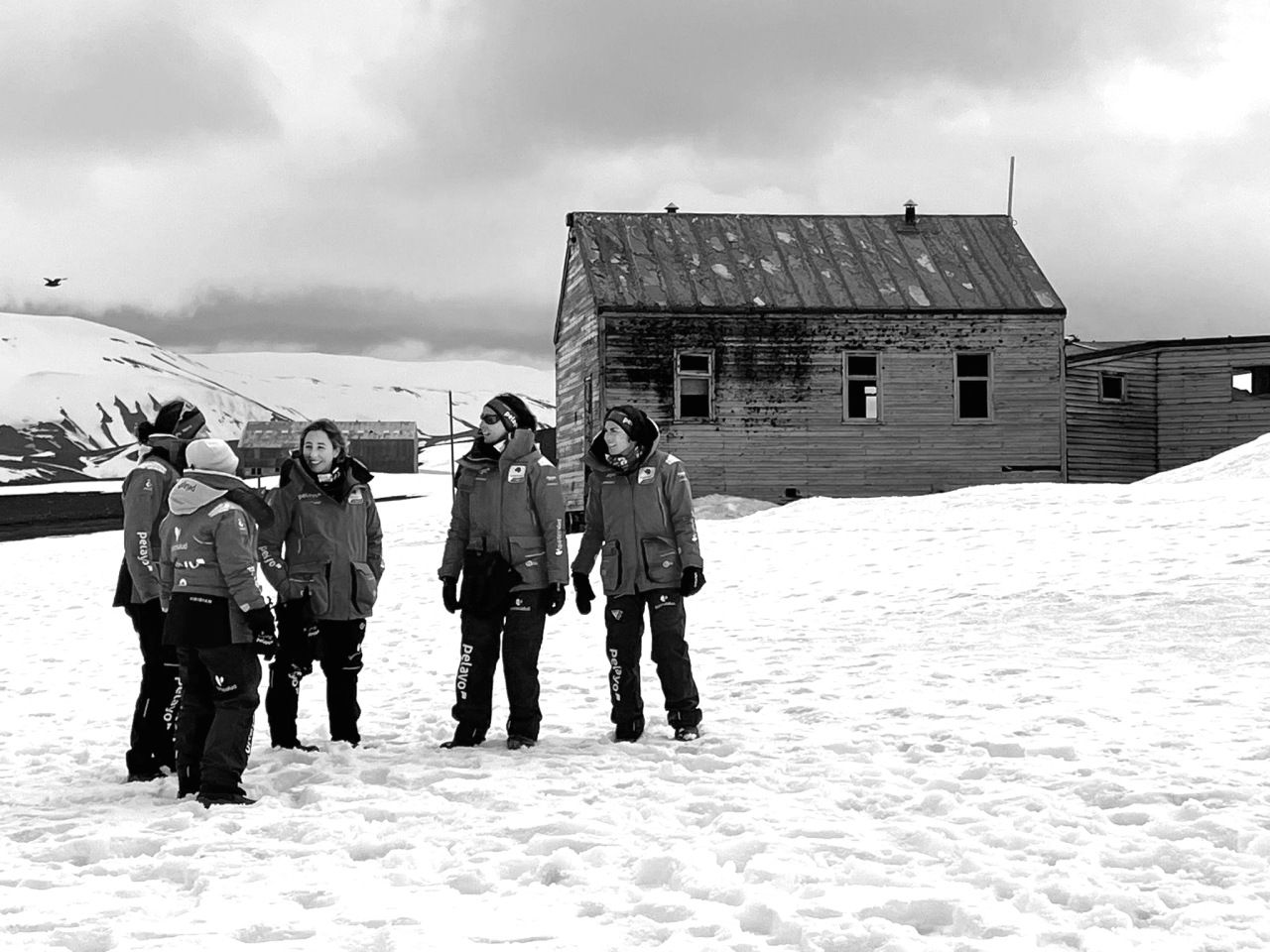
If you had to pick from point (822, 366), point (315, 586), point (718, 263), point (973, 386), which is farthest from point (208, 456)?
point (973, 386)

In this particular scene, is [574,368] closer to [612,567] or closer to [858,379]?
[858,379]

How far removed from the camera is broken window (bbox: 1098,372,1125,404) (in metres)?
26.1

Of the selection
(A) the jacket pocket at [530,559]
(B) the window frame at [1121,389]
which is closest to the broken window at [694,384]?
(B) the window frame at [1121,389]

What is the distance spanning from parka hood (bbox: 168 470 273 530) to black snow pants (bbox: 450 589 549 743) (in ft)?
4.91

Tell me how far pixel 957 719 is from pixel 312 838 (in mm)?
3699

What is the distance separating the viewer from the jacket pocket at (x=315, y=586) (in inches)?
257

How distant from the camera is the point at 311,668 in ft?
21.7

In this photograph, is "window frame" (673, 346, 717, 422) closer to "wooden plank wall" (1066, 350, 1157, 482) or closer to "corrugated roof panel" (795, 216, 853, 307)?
"corrugated roof panel" (795, 216, 853, 307)

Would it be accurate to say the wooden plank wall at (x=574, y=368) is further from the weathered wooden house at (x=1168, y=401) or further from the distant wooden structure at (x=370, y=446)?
the distant wooden structure at (x=370, y=446)

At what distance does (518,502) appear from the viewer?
6.82 m

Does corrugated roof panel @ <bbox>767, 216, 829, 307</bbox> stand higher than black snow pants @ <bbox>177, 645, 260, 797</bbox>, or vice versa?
corrugated roof panel @ <bbox>767, 216, 829, 307</bbox>

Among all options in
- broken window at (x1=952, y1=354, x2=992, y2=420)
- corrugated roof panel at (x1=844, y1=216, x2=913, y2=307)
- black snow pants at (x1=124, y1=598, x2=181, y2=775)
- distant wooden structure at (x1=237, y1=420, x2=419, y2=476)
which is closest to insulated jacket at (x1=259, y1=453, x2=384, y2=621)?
black snow pants at (x1=124, y1=598, x2=181, y2=775)

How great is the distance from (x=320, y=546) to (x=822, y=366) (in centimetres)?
1853

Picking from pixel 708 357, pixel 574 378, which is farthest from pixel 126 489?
pixel 574 378
